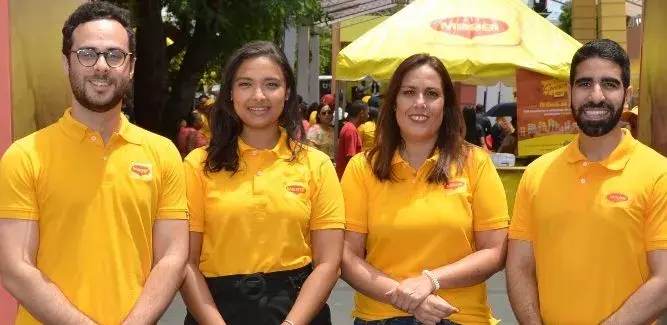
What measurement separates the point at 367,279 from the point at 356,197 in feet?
1.13

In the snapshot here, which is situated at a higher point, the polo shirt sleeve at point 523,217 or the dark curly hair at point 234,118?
the dark curly hair at point 234,118

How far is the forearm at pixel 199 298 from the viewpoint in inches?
147

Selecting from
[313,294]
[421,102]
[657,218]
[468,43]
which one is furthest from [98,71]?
[468,43]

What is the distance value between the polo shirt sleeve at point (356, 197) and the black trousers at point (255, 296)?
0.33 metres

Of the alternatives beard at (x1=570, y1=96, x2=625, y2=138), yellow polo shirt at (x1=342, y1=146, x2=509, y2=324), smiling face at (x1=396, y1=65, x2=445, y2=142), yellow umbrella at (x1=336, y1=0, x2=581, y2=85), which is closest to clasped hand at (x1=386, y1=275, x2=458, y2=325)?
yellow polo shirt at (x1=342, y1=146, x2=509, y2=324)

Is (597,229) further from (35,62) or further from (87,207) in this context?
(35,62)

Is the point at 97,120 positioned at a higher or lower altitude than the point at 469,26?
lower

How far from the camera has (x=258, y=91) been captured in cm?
386

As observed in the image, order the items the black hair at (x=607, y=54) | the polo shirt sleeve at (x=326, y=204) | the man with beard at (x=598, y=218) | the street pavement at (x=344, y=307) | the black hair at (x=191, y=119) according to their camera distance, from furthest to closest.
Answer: the black hair at (x=191, y=119) < the street pavement at (x=344, y=307) < the polo shirt sleeve at (x=326, y=204) < the black hair at (x=607, y=54) < the man with beard at (x=598, y=218)

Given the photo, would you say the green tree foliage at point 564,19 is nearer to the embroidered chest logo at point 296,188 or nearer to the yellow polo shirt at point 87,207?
the embroidered chest logo at point 296,188

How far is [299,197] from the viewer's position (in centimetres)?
381

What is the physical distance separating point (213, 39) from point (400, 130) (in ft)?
37.4

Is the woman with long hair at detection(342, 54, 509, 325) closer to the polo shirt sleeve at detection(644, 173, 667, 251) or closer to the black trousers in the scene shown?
the black trousers

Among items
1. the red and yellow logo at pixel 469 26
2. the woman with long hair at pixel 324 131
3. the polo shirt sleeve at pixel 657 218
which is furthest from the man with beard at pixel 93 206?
the woman with long hair at pixel 324 131
